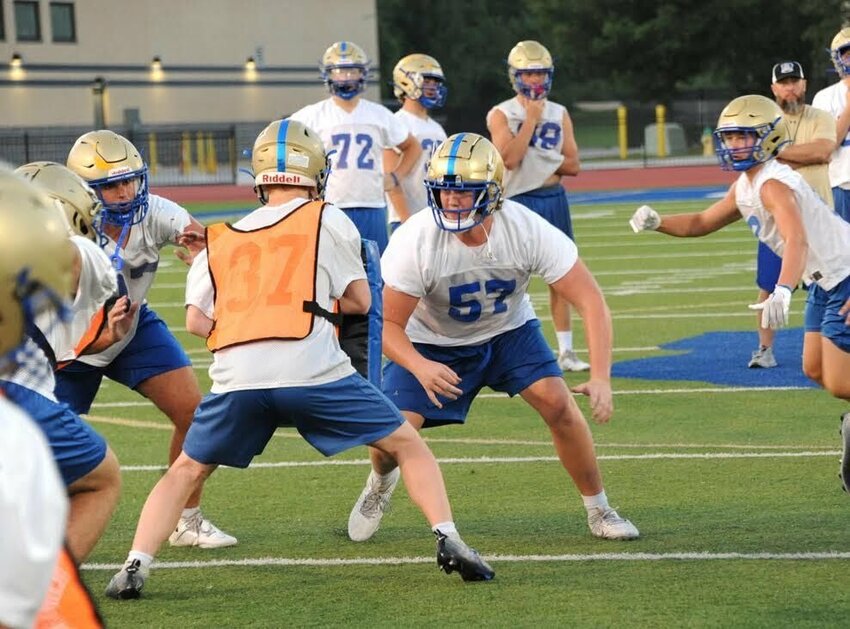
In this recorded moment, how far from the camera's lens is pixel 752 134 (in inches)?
286

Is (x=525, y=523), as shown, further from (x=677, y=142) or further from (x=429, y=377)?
(x=677, y=142)

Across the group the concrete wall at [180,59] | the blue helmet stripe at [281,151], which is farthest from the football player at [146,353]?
the concrete wall at [180,59]

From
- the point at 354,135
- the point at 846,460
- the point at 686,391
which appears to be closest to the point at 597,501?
the point at 846,460

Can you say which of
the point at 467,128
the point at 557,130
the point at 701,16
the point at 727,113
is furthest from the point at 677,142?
the point at 727,113

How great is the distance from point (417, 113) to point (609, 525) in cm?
620

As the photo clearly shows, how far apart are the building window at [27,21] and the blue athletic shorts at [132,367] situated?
4032 centimetres

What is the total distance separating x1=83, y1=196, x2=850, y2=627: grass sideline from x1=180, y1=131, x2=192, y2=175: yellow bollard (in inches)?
1178

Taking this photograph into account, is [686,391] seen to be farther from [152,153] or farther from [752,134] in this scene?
[152,153]

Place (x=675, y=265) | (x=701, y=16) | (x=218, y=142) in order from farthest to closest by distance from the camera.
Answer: (x=701, y=16) < (x=218, y=142) < (x=675, y=265)

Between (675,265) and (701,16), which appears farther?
(701,16)

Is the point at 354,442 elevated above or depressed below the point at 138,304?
below

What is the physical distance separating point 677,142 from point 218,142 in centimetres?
1209

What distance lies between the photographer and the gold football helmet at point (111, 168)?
6.17 m

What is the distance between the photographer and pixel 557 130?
11414 mm
